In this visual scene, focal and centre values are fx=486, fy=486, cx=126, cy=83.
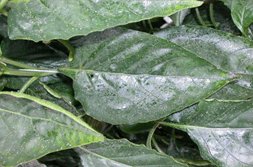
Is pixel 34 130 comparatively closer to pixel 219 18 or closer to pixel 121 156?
pixel 121 156

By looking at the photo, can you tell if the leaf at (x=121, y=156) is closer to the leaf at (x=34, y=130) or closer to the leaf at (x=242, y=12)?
the leaf at (x=34, y=130)

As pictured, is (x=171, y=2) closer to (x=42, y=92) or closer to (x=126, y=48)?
(x=126, y=48)

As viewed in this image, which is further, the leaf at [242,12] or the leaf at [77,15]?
the leaf at [242,12]

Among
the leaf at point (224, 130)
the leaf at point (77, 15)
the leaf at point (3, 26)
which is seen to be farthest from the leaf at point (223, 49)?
the leaf at point (3, 26)

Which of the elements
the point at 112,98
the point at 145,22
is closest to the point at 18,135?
the point at 112,98

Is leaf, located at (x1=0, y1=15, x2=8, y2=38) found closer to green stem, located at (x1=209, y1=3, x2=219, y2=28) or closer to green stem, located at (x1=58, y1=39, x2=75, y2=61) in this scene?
green stem, located at (x1=58, y1=39, x2=75, y2=61)
